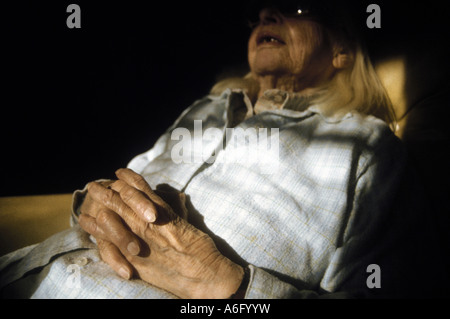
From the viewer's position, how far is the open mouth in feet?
3.16

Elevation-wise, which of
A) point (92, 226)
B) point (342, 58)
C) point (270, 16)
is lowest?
point (92, 226)

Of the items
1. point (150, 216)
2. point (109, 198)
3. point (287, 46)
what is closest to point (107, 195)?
point (109, 198)

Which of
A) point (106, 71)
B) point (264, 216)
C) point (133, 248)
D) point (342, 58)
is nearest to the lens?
point (133, 248)

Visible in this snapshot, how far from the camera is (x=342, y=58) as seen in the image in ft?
3.44

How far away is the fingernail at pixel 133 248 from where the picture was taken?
512 mm

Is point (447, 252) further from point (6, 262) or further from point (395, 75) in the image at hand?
point (6, 262)

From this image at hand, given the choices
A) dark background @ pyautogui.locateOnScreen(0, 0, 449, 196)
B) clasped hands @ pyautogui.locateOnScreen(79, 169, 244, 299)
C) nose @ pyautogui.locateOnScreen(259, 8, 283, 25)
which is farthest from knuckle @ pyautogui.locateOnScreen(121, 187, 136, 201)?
dark background @ pyautogui.locateOnScreen(0, 0, 449, 196)

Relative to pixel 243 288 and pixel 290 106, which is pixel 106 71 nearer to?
pixel 290 106

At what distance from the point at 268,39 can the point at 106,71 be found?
0.86m

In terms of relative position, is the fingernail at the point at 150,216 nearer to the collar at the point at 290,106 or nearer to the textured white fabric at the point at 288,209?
the textured white fabric at the point at 288,209

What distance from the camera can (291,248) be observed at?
0.62 metres

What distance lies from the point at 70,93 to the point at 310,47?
1118mm

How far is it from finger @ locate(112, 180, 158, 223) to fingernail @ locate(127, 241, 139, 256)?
0.05 metres
